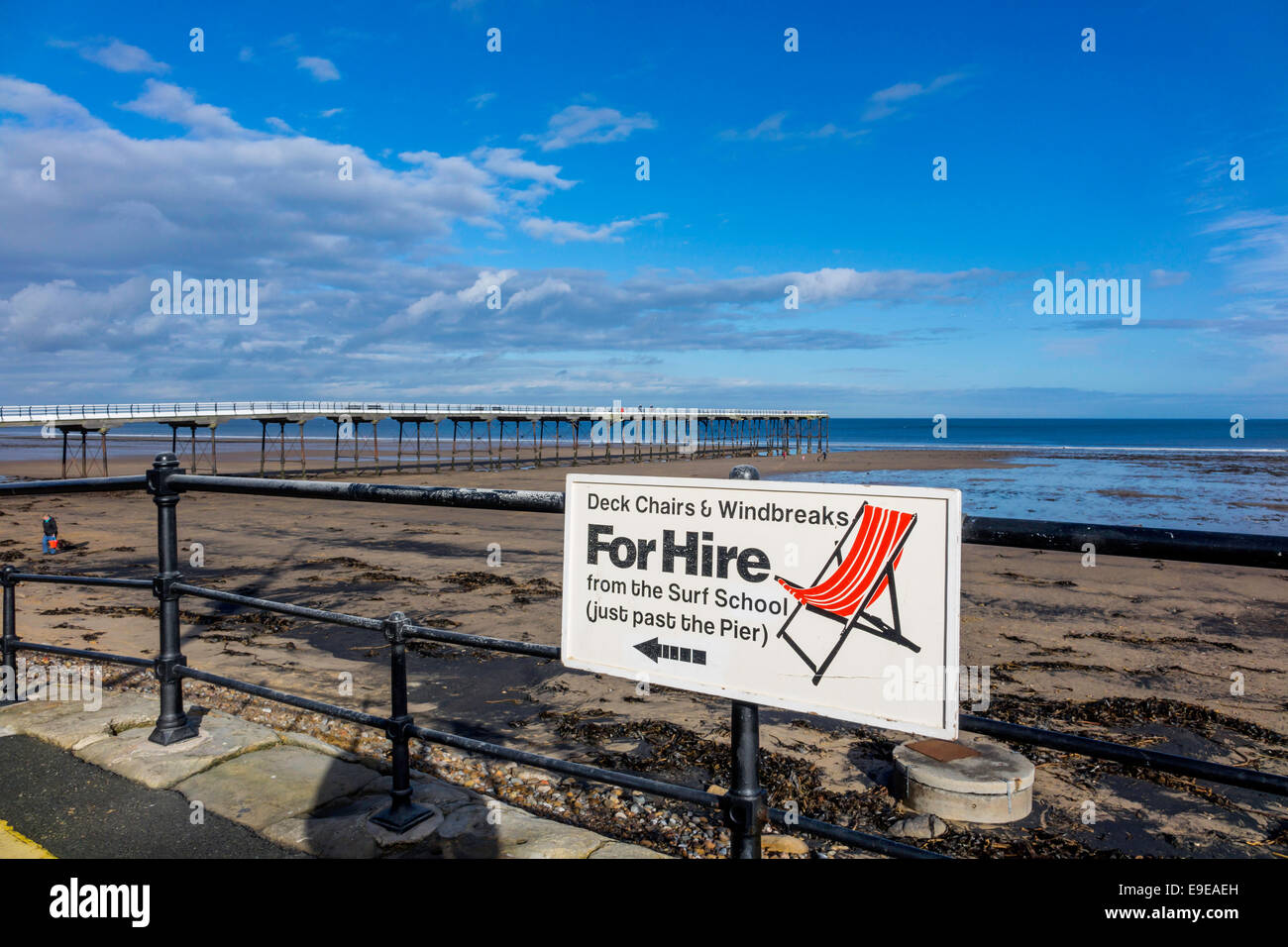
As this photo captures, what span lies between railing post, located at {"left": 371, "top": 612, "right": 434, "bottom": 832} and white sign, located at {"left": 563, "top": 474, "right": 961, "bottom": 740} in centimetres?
76

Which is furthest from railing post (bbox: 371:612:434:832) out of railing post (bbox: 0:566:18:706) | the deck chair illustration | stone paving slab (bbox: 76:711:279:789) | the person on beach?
the person on beach

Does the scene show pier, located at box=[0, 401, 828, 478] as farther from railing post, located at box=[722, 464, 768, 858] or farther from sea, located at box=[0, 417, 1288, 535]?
railing post, located at box=[722, 464, 768, 858]

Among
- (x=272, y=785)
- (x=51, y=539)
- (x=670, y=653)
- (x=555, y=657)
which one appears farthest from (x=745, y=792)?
(x=51, y=539)

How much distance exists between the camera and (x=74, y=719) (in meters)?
3.88

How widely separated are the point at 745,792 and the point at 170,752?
279 centimetres

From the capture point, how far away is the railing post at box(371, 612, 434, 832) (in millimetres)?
2680

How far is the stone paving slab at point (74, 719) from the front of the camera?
12.0 feet

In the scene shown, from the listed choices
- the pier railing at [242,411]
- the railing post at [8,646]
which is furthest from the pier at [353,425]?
the railing post at [8,646]

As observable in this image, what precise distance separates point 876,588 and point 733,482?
430mm

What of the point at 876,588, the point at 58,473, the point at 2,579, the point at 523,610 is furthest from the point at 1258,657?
the point at 58,473

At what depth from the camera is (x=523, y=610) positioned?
1055 centimetres

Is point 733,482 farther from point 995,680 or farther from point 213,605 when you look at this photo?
point 213,605

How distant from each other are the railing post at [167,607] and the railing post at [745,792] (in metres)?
2.64

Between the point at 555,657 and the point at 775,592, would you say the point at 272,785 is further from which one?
the point at 775,592
